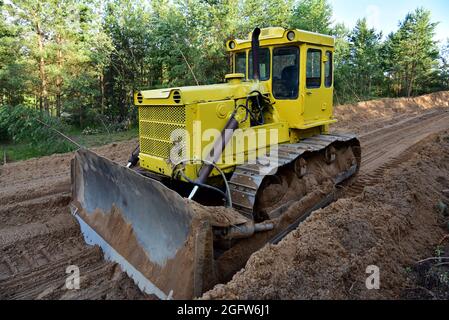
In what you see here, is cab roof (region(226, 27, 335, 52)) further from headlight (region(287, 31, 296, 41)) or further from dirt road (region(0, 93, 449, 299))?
dirt road (region(0, 93, 449, 299))

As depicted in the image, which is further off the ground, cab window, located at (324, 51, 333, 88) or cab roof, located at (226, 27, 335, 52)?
cab roof, located at (226, 27, 335, 52)

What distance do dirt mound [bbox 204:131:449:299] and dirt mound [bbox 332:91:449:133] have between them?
883cm

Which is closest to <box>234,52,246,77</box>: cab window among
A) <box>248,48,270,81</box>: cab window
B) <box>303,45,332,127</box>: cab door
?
<box>248,48,270,81</box>: cab window

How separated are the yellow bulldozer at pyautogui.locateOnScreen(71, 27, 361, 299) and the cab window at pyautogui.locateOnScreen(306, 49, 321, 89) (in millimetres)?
17

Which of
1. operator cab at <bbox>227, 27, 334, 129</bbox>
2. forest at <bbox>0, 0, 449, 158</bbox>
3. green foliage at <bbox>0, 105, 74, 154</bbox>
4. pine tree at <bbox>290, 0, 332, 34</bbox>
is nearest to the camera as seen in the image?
operator cab at <bbox>227, 27, 334, 129</bbox>

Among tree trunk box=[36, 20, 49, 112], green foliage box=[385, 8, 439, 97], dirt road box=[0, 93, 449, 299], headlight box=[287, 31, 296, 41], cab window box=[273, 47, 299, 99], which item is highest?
green foliage box=[385, 8, 439, 97]

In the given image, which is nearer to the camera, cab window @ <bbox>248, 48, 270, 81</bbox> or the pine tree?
cab window @ <bbox>248, 48, 270, 81</bbox>

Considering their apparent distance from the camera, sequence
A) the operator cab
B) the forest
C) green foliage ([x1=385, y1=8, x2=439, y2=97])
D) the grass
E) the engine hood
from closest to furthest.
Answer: the engine hood < the operator cab < the grass < the forest < green foliage ([x1=385, y1=8, x2=439, y2=97])

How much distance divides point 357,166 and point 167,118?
4.17 meters

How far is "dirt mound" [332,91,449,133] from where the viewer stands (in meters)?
15.0

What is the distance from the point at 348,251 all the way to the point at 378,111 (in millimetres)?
17466

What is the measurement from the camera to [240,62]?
20.8 ft

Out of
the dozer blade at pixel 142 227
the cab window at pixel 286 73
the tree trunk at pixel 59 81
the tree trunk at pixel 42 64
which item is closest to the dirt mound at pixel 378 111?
the cab window at pixel 286 73

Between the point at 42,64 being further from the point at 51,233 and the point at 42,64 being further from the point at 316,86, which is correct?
the point at 316,86
